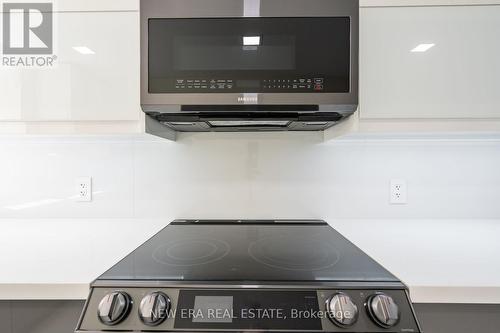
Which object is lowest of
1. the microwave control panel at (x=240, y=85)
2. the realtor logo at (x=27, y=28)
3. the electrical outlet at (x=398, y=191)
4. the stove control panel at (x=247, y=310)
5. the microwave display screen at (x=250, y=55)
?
the stove control panel at (x=247, y=310)

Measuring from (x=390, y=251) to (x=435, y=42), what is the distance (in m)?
0.65

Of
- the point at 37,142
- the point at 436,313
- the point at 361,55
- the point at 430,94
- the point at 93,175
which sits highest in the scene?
the point at 361,55

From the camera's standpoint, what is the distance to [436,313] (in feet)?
2.11

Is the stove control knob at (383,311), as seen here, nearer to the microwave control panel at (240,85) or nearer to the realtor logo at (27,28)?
the microwave control panel at (240,85)

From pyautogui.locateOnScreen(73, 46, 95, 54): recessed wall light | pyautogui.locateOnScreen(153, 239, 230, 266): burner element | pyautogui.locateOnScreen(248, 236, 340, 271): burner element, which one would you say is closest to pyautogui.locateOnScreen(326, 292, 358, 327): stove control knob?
pyautogui.locateOnScreen(248, 236, 340, 271): burner element

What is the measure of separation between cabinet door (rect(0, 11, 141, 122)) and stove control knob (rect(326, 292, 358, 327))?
75 centimetres

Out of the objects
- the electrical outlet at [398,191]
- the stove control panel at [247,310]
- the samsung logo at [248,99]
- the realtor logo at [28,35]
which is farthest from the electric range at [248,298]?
the realtor logo at [28,35]

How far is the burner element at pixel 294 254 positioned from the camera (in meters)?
0.70

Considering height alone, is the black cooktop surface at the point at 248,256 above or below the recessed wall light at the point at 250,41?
below

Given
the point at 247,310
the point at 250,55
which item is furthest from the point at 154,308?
the point at 250,55

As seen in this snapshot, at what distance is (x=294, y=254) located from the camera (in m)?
0.79

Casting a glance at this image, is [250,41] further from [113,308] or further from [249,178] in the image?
[113,308]

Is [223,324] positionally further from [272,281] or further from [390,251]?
[390,251]

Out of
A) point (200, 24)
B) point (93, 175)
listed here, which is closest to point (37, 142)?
point (93, 175)
